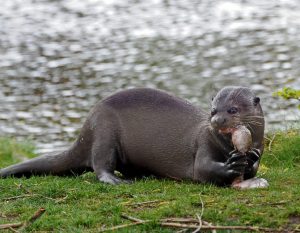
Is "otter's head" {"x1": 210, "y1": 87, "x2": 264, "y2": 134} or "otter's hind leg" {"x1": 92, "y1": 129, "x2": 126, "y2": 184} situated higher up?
"otter's head" {"x1": 210, "y1": 87, "x2": 264, "y2": 134}

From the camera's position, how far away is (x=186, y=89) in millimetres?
13438

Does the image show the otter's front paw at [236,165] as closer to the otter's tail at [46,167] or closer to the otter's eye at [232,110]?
the otter's eye at [232,110]

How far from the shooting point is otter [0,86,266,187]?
246 inches

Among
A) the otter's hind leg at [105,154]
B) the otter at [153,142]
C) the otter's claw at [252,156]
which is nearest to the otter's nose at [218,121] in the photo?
the otter at [153,142]

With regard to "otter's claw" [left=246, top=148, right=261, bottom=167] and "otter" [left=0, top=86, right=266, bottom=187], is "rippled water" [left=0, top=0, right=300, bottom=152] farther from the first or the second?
"otter's claw" [left=246, top=148, right=261, bottom=167]

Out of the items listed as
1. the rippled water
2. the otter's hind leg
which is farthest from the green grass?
the rippled water

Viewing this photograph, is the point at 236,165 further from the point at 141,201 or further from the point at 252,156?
the point at 141,201

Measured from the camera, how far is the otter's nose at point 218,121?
603 centimetres

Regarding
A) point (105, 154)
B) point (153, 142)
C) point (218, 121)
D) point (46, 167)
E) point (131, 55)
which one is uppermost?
point (218, 121)

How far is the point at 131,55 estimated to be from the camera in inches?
616

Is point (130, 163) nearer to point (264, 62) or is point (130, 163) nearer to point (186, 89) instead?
point (186, 89)

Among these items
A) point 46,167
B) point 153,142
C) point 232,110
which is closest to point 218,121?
point 232,110

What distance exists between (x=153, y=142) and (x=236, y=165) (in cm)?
99

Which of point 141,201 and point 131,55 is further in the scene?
point 131,55
